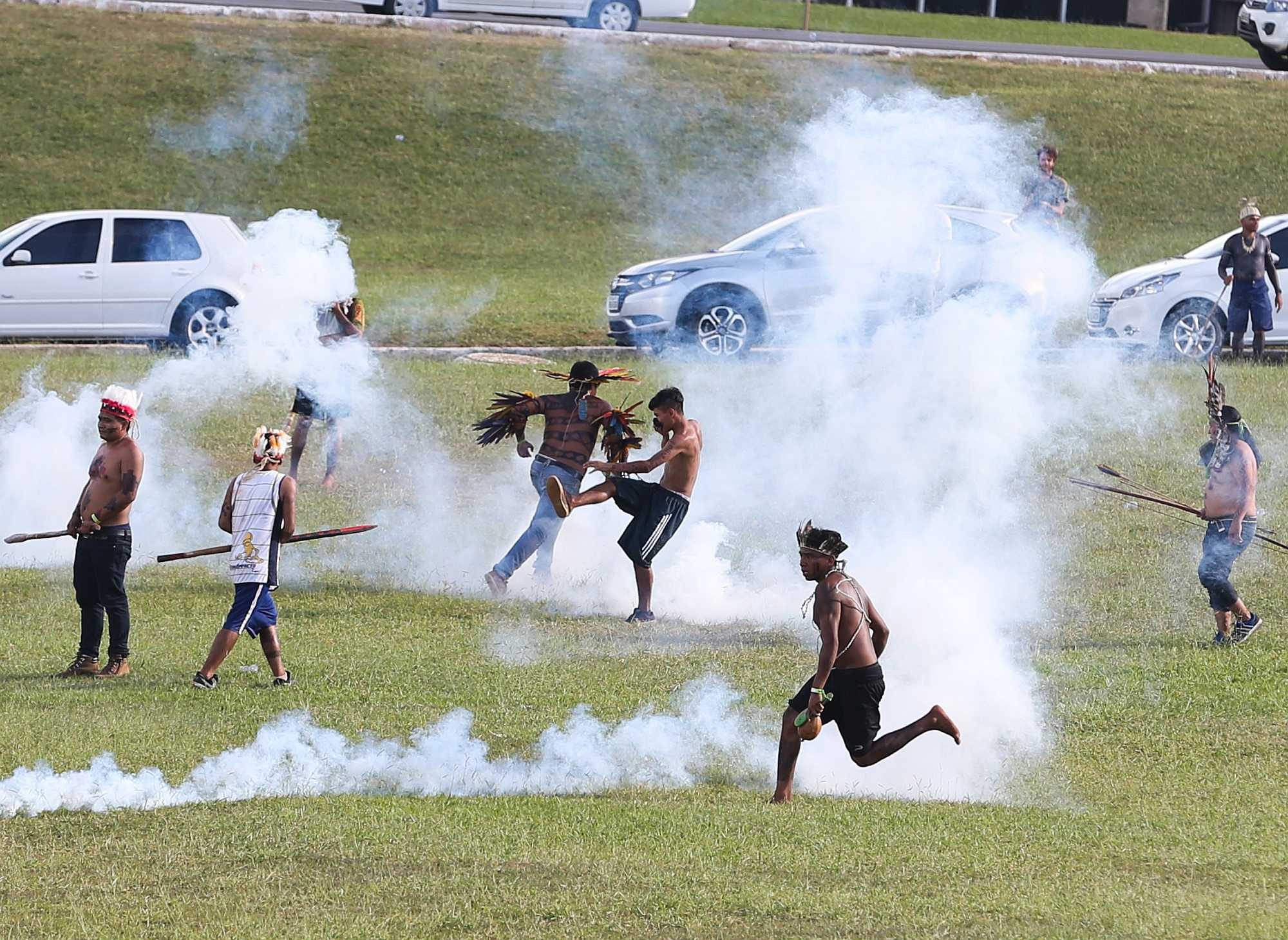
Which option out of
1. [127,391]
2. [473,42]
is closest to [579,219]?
[473,42]

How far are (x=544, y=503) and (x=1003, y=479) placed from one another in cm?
460

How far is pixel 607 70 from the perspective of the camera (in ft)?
71.0

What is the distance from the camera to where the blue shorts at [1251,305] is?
19.1 m

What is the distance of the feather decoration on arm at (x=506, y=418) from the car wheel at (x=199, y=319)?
669cm

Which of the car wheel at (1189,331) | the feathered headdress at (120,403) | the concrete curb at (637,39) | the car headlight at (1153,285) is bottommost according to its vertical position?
the feathered headdress at (120,403)

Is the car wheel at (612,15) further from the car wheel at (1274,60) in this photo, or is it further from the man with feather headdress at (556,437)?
the car wheel at (1274,60)

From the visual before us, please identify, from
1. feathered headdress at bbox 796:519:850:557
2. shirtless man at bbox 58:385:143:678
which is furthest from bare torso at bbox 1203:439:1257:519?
shirtless man at bbox 58:385:143:678

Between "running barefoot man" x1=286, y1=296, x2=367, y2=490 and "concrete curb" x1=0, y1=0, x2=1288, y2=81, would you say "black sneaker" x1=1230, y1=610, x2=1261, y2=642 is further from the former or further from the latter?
"concrete curb" x1=0, y1=0, x2=1288, y2=81

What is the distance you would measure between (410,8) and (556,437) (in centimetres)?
804

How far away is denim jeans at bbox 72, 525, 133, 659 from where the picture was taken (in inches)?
409

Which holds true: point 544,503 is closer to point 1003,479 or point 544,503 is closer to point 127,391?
point 127,391

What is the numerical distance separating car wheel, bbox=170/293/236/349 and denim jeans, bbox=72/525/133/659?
27.9 ft

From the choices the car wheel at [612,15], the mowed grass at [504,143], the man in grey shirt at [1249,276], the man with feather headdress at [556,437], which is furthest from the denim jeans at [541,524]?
the car wheel at [612,15]

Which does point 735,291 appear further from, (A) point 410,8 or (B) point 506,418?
(B) point 506,418
